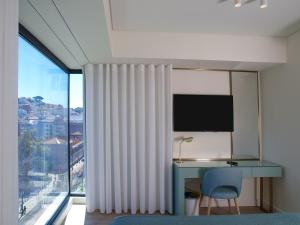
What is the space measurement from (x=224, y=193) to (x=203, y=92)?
5.03 ft

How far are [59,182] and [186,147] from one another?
77.8 inches

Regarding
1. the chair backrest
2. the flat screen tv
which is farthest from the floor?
the flat screen tv

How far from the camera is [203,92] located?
366cm

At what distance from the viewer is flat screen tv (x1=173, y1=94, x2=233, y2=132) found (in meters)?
3.51

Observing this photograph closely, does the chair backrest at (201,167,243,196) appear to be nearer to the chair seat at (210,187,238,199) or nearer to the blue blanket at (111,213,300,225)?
the chair seat at (210,187,238,199)

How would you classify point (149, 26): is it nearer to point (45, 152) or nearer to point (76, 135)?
point (45, 152)

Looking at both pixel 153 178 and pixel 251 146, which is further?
pixel 251 146

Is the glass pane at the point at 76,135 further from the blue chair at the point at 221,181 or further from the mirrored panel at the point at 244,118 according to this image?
the mirrored panel at the point at 244,118

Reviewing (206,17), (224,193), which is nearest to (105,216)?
(224,193)

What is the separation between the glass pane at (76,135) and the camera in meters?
3.76
